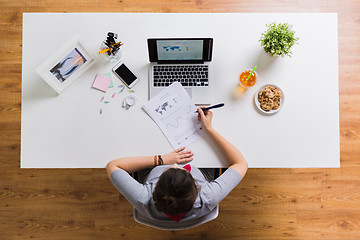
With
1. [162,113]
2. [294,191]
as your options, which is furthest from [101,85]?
[294,191]

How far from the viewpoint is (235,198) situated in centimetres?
182

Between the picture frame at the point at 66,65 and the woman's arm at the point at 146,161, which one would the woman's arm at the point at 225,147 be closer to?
the woman's arm at the point at 146,161

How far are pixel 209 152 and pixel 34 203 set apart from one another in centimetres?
132

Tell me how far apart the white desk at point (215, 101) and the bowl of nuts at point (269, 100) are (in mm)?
32

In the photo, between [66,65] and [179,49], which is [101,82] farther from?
[179,49]

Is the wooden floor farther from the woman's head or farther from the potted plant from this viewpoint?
the woman's head

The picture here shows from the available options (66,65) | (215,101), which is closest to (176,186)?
(215,101)

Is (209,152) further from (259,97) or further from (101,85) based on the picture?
(101,85)

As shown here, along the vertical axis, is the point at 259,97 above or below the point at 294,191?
above

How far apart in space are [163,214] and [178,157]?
253mm

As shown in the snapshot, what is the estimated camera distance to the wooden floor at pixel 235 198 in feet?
5.96

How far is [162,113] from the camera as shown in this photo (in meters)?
1.25

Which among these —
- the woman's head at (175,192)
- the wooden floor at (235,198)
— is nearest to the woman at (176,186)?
the woman's head at (175,192)

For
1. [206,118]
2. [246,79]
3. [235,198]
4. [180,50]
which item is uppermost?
[180,50]
